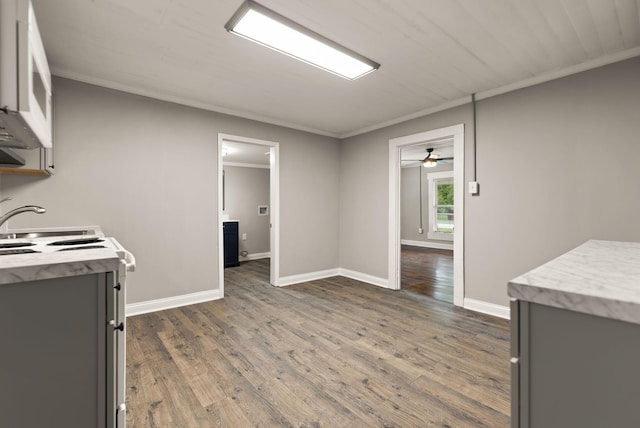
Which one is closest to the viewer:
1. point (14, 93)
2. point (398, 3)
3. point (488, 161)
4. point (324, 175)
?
point (14, 93)

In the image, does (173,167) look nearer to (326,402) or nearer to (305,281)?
(305,281)

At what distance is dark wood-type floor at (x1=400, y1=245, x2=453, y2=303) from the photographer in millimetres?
4125

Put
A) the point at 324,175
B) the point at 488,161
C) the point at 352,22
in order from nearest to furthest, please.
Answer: the point at 352,22, the point at 488,161, the point at 324,175

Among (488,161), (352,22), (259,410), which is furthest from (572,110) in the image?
(259,410)

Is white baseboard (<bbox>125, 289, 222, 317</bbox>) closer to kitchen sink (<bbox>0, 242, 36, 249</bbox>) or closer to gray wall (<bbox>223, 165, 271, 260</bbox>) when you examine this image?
kitchen sink (<bbox>0, 242, 36, 249</bbox>)

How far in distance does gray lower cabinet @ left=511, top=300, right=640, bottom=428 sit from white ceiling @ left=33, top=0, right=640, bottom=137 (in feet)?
6.30

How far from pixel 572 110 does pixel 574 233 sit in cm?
111

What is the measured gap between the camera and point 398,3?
6.01 ft

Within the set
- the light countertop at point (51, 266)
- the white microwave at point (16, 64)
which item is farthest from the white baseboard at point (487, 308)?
the white microwave at point (16, 64)

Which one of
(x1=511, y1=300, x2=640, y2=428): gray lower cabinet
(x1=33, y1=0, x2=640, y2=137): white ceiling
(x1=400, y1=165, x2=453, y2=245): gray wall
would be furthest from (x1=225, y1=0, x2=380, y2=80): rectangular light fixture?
(x1=400, y1=165, x2=453, y2=245): gray wall

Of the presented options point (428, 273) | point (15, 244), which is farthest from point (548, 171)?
point (15, 244)

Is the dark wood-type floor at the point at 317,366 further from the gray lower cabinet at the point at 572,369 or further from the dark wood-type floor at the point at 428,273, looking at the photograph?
the gray lower cabinet at the point at 572,369

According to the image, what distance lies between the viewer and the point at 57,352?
3.46ft

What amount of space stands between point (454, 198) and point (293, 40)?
2377mm
